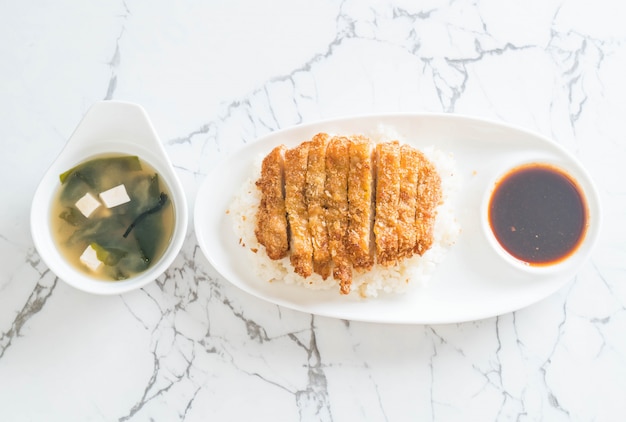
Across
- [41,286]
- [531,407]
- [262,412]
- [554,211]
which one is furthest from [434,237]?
[41,286]

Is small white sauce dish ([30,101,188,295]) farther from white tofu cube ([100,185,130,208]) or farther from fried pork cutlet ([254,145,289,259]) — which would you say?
fried pork cutlet ([254,145,289,259])

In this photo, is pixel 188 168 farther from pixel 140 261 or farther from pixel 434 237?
pixel 434 237

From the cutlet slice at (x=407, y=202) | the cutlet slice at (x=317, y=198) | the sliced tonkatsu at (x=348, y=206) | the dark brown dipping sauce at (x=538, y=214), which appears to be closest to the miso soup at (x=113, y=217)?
the sliced tonkatsu at (x=348, y=206)

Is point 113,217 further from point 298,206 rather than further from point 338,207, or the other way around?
point 338,207

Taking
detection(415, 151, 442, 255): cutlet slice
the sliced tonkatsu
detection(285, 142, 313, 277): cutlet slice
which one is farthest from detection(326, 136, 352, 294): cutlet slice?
detection(415, 151, 442, 255): cutlet slice

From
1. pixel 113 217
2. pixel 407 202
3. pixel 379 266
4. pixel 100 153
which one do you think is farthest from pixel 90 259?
pixel 407 202
